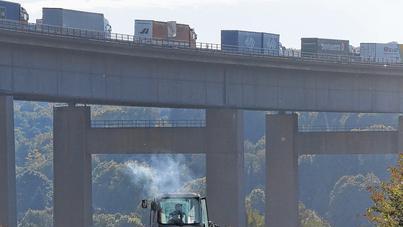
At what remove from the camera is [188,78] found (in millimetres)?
76688

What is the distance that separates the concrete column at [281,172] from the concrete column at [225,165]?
8.13 m

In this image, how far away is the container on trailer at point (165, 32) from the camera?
263ft

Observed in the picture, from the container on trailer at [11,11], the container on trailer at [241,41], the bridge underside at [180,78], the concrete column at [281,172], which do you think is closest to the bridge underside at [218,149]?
the concrete column at [281,172]

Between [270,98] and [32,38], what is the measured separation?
25777 mm

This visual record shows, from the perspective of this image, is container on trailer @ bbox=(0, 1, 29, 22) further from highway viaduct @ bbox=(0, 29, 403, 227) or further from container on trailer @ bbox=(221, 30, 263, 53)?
container on trailer @ bbox=(221, 30, 263, 53)

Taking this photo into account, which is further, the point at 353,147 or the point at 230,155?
the point at 353,147

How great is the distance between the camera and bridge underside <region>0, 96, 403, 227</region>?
79.9 meters

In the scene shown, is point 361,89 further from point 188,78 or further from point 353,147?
point 188,78

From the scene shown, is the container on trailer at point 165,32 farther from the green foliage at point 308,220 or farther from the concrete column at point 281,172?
the green foliage at point 308,220

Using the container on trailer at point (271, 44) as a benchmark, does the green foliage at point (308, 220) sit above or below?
below

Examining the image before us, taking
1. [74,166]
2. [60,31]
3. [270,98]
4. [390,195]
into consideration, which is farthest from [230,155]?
[390,195]

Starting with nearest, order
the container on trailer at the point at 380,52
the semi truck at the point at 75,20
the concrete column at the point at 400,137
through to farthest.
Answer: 1. the semi truck at the point at 75,20
2. the concrete column at the point at 400,137
3. the container on trailer at the point at 380,52

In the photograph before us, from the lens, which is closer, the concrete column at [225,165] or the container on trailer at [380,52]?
the concrete column at [225,165]

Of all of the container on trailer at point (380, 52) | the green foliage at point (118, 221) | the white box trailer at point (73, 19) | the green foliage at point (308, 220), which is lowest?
the green foliage at point (118, 221)
